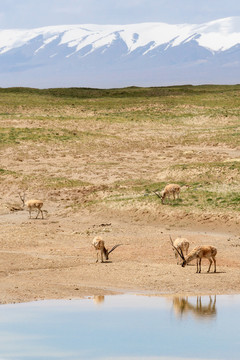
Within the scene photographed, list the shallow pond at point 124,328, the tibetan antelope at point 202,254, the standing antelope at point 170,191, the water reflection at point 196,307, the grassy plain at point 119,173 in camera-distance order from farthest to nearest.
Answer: the standing antelope at point 170,191
the grassy plain at point 119,173
the tibetan antelope at point 202,254
the water reflection at point 196,307
the shallow pond at point 124,328

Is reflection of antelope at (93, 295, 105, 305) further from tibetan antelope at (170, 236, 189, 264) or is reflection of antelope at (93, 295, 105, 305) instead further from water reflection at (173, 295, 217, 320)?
tibetan antelope at (170, 236, 189, 264)

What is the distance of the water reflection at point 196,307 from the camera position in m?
21.4

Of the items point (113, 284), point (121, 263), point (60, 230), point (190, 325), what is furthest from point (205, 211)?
point (190, 325)

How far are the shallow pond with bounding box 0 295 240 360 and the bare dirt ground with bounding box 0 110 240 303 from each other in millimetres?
1245

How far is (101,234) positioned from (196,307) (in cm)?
1269

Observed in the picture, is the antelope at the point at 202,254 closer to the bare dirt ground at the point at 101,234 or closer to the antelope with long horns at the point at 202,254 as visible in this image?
the antelope with long horns at the point at 202,254

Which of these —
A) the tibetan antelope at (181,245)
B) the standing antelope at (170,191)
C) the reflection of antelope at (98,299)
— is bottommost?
the reflection of antelope at (98,299)

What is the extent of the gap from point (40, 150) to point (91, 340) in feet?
131

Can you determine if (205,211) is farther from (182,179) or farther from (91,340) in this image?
(91,340)

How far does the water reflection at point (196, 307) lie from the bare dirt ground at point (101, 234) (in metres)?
0.86

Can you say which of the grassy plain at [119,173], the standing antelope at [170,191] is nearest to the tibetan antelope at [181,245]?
the grassy plain at [119,173]

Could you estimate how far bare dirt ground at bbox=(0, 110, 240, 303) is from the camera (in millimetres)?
24812

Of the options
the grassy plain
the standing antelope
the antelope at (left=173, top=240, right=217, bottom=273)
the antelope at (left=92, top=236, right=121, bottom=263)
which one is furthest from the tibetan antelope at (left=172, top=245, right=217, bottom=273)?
the standing antelope

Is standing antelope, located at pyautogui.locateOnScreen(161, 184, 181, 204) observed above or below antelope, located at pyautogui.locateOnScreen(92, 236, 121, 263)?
above
